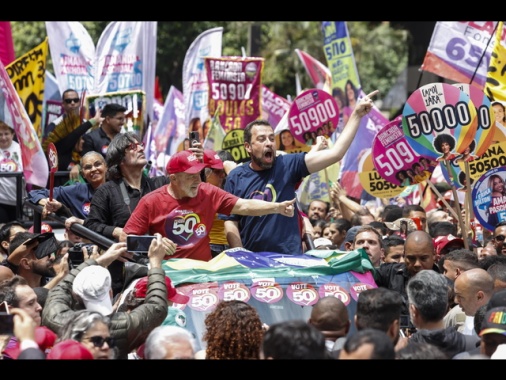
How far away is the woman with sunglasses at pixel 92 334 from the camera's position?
203 inches

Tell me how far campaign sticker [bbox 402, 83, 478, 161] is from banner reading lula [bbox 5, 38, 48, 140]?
4603 mm

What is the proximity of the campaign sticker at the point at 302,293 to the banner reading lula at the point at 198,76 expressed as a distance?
1053 cm

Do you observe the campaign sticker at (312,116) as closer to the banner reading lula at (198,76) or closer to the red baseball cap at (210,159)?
the banner reading lula at (198,76)

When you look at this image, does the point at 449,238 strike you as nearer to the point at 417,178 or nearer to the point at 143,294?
the point at 417,178

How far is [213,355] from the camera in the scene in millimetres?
5281

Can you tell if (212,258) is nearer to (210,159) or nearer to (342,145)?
(210,159)

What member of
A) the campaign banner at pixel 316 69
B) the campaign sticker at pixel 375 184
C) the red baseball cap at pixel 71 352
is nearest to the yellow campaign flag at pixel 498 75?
the campaign sticker at pixel 375 184

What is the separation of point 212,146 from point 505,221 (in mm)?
5108

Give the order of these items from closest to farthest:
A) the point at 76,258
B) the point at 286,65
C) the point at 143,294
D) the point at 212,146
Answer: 1. the point at 143,294
2. the point at 76,258
3. the point at 212,146
4. the point at 286,65

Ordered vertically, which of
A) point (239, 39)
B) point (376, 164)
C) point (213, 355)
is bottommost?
point (213, 355)

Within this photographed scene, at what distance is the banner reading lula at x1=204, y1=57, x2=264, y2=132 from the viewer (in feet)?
51.8

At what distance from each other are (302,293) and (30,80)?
6.96 m
